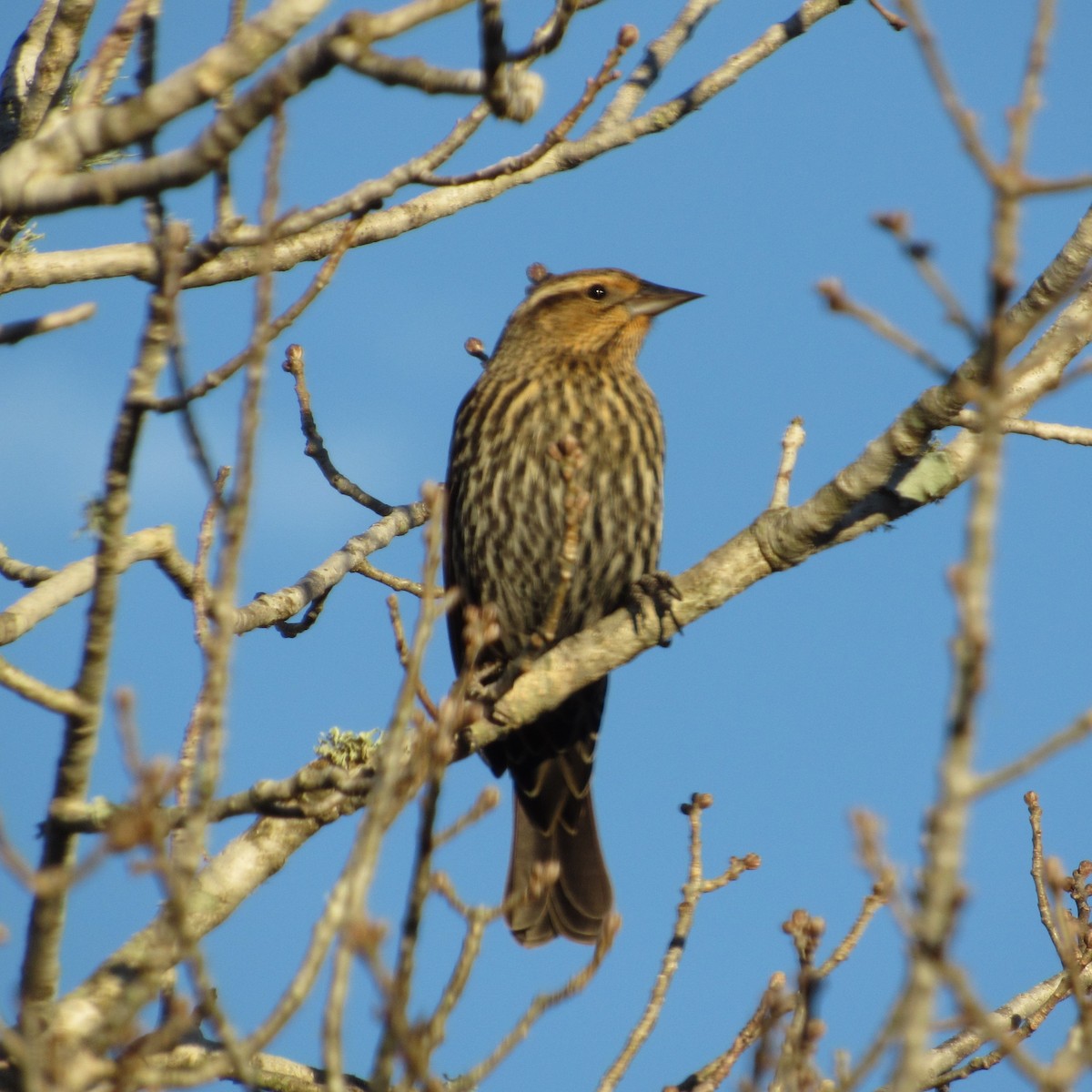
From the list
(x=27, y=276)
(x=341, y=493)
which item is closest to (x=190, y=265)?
(x=27, y=276)

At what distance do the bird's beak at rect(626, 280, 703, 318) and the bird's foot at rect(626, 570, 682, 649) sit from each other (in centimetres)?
132

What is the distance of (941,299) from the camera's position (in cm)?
185

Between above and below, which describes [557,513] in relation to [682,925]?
above

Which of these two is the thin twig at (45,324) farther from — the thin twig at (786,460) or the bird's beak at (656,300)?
the bird's beak at (656,300)

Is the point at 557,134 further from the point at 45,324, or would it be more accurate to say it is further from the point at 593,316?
the point at 593,316

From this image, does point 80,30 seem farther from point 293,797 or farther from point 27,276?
point 293,797

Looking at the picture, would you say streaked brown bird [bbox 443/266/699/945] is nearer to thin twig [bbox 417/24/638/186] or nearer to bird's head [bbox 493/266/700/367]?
bird's head [bbox 493/266/700/367]

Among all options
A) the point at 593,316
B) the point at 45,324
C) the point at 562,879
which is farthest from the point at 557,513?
the point at 45,324

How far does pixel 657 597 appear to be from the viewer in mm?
4637

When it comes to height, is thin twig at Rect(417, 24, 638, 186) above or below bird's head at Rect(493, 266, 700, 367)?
below

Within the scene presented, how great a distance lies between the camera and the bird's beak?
5.78 metres

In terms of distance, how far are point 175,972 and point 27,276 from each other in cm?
203

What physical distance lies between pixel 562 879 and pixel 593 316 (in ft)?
6.97

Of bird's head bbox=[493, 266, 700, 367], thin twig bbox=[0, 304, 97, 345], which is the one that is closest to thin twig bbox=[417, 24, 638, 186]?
thin twig bbox=[0, 304, 97, 345]
